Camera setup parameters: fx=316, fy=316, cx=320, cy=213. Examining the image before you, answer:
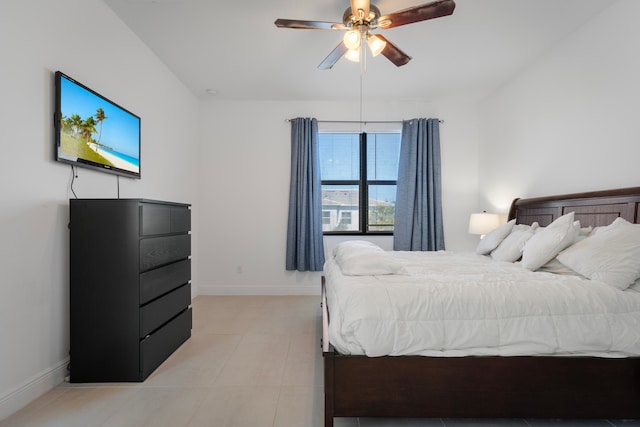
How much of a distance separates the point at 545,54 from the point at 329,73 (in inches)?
82.2

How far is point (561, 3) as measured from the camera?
2.31 metres

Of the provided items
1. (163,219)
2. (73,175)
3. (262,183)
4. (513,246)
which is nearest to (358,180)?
(262,183)

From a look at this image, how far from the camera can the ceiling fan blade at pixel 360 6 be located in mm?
2002

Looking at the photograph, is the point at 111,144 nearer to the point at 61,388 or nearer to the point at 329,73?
the point at 61,388

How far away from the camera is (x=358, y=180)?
4.40 meters

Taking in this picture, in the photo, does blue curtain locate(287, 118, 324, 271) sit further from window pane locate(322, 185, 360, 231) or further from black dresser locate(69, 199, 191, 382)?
black dresser locate(69, 199, 191, 382)

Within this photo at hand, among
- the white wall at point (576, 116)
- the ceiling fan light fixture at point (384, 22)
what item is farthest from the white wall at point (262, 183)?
the ceiling fan light fixture at point (384, 22)

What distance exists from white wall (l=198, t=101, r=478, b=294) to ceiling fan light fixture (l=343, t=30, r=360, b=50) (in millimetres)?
2037

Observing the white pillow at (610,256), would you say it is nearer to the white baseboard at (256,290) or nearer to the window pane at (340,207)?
the window pane at (340,207)

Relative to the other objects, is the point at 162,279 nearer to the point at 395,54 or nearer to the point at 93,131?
the point at 93,131

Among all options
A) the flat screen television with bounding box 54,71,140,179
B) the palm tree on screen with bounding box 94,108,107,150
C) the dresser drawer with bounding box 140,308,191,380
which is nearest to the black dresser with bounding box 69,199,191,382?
the dresser drawer with bounding box 140,308,191,380

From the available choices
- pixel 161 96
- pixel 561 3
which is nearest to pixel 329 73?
pixel 161 96

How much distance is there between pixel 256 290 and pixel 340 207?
1605mm

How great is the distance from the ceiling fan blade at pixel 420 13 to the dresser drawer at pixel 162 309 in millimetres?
2422
